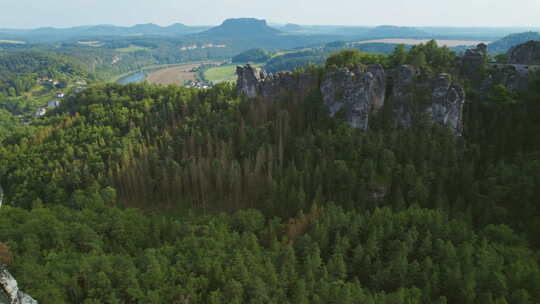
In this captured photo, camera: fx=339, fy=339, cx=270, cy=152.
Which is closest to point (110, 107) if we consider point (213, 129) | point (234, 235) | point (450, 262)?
point (213, 129)

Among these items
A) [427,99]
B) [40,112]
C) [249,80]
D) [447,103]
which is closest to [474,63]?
[447,103]

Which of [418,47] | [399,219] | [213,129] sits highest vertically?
[418,47]

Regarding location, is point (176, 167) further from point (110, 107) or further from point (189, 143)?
point (110, 107)

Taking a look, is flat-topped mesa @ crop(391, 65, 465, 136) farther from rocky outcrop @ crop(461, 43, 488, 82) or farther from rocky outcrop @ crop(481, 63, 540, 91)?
rocky outcrop @ crop(461, 43, 488, 82)

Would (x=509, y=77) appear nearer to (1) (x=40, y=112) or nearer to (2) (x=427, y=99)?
(2) (x=427, y=99)

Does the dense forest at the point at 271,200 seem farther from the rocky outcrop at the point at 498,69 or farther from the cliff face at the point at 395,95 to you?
the cliff face at the point at 395,95

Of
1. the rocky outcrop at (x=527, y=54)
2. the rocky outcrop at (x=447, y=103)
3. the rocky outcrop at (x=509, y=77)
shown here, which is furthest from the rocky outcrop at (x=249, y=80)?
the rocky outcrop at (x=527, y=54)
